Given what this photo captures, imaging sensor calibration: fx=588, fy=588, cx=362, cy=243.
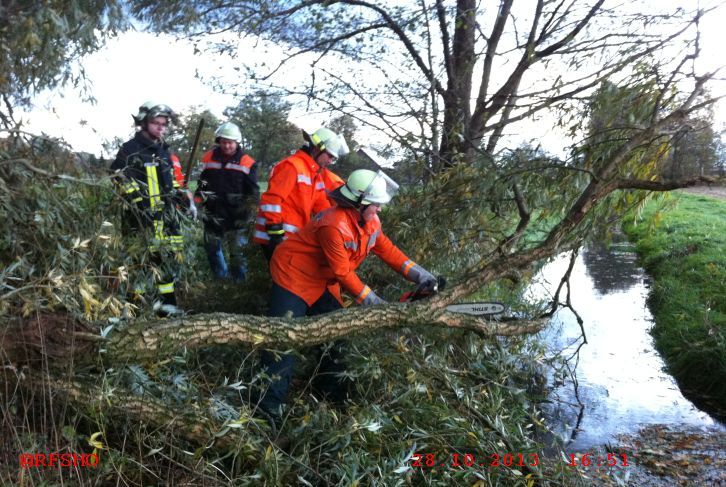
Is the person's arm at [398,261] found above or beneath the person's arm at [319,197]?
beneath

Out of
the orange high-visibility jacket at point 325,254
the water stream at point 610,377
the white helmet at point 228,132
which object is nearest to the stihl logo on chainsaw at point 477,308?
the orange high-visibility jacket at point 325,254

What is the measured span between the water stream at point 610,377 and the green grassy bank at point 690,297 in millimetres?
180

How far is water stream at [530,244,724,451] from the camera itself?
15.8 feet

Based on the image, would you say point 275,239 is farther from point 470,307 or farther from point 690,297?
point 690,297

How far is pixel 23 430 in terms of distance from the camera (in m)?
2.47

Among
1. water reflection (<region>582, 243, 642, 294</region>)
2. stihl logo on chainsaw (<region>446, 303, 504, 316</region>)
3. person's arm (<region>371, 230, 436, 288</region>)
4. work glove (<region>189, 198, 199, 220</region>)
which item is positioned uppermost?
work glove (<region>189, 198, 199, 220</region>)

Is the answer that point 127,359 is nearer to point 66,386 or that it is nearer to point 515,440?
point 66,386

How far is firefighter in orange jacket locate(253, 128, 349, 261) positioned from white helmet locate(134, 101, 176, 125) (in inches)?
35.3

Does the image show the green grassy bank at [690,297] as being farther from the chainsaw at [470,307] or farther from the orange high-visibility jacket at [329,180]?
the orange high-visibility jacket at [329,180]

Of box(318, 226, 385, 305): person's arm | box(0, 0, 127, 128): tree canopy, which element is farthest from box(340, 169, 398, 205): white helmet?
box(0, 0, 127, 128): tree canopy

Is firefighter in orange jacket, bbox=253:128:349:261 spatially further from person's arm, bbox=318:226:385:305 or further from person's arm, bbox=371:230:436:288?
person's arm, bbox=318:226:385:305

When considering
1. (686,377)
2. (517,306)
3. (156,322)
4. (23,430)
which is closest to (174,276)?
(156,322)

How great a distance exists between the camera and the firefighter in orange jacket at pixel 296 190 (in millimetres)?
4445

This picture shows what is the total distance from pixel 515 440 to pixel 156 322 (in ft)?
6.92
